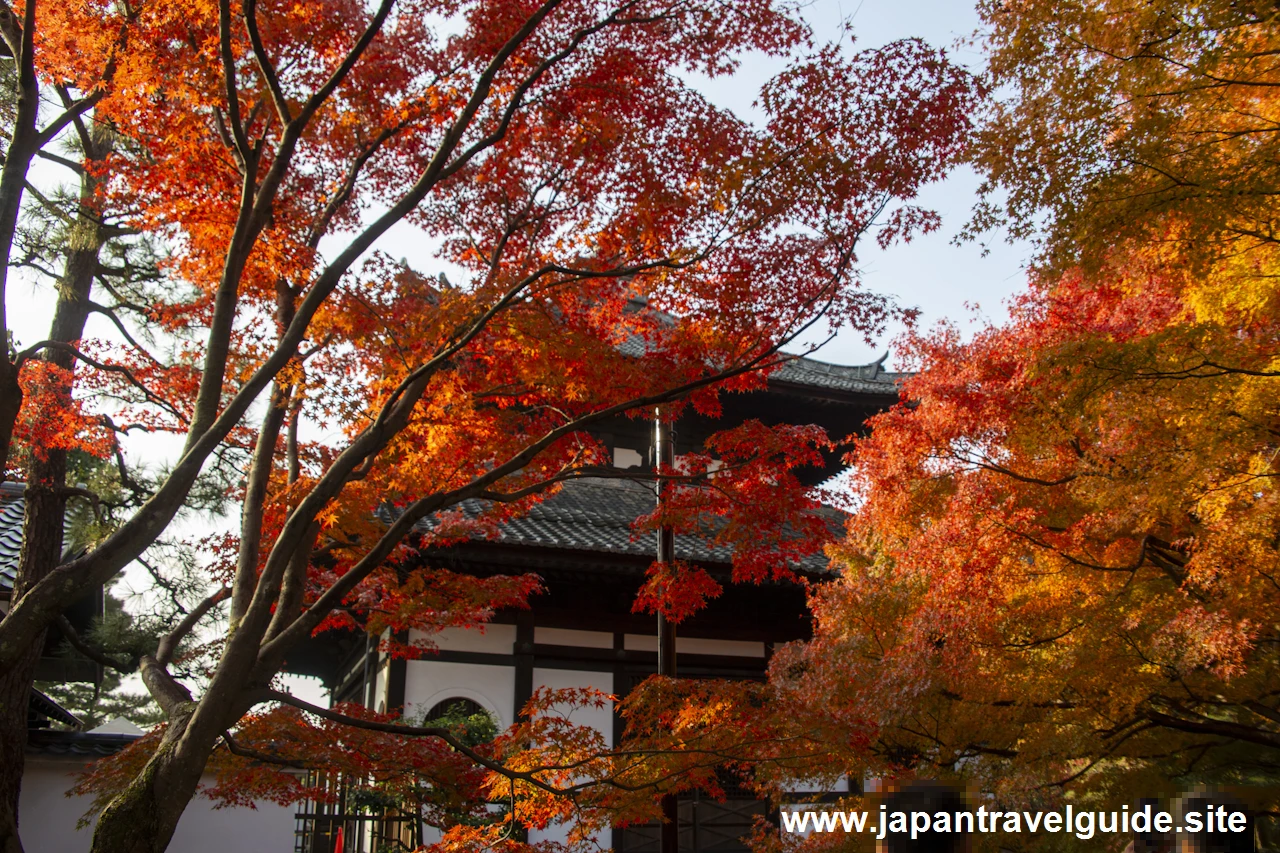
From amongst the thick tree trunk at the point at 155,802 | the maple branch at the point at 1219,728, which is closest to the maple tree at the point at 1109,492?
the maple branch at the point at 1219,728

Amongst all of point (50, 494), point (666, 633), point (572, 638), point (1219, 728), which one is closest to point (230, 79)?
point (666, 633)

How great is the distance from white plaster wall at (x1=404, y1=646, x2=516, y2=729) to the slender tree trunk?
3804 mm

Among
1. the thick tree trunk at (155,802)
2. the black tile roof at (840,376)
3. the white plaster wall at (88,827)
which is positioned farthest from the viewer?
the black tile roof at (840,376)

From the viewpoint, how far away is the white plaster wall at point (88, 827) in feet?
32.3

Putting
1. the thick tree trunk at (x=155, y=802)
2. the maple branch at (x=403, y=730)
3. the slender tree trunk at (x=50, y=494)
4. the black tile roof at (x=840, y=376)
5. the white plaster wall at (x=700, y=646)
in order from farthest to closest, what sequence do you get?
the black tile roof at (x=840, y=376) < the white plaster wall at (x=700, y=646) < the slender tree trunk at (x=50, y=494) < the maple branch at (x=403, y=730) < the thick tree trunk at (x=155, y=802)

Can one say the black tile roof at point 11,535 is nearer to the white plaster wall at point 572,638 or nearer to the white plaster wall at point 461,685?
the white plaster wall at point 461,685

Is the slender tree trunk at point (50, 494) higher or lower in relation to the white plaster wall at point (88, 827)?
higher

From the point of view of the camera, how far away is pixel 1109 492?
6.52m

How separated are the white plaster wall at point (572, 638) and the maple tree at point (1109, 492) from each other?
Result: 11.0 ft

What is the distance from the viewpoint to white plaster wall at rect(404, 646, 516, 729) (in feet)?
35.4

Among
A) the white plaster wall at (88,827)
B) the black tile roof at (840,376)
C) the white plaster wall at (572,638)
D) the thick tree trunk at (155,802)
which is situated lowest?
the white plaster wall at (88,827)

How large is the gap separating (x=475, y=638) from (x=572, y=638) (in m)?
1.29

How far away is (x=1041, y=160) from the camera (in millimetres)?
5953

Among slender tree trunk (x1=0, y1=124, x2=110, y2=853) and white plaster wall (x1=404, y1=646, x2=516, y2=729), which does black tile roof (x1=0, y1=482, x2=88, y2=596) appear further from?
white plaster wall (x1=404, y1=646, x2=516, y2=729)
